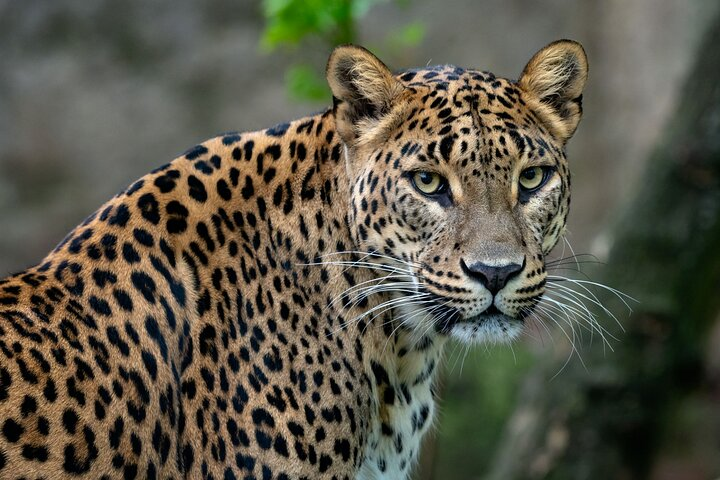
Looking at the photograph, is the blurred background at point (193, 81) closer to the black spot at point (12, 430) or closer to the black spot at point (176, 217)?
the black spot at point (176, 217)

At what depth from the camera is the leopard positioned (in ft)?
18.1

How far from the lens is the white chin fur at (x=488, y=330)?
5.89m

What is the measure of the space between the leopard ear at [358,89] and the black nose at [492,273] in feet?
3.59

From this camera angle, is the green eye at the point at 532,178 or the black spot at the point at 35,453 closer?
the black spot at the point at 35,453

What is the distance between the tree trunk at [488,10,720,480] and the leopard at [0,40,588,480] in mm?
5622

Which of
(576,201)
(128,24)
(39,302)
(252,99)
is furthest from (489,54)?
(39,302)

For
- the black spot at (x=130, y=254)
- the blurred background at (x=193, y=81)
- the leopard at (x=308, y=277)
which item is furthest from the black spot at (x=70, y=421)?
the blurred background at (x=193, y=81)

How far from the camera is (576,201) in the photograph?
20.5 metres

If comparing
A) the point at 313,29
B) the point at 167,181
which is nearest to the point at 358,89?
the point at 167,181

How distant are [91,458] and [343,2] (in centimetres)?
567

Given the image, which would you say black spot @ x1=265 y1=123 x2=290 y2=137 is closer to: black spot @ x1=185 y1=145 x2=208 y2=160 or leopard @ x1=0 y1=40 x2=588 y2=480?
leopard @ x1=0 y1=40 x2=588 y2=480

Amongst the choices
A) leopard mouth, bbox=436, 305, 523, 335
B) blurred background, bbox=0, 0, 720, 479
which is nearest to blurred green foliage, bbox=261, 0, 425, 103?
leopard mouth, bbox=436, 305, 523, 335

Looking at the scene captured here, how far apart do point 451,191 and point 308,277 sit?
1046 millimetres

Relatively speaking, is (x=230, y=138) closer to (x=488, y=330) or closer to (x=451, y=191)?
(x=451, y=191)
